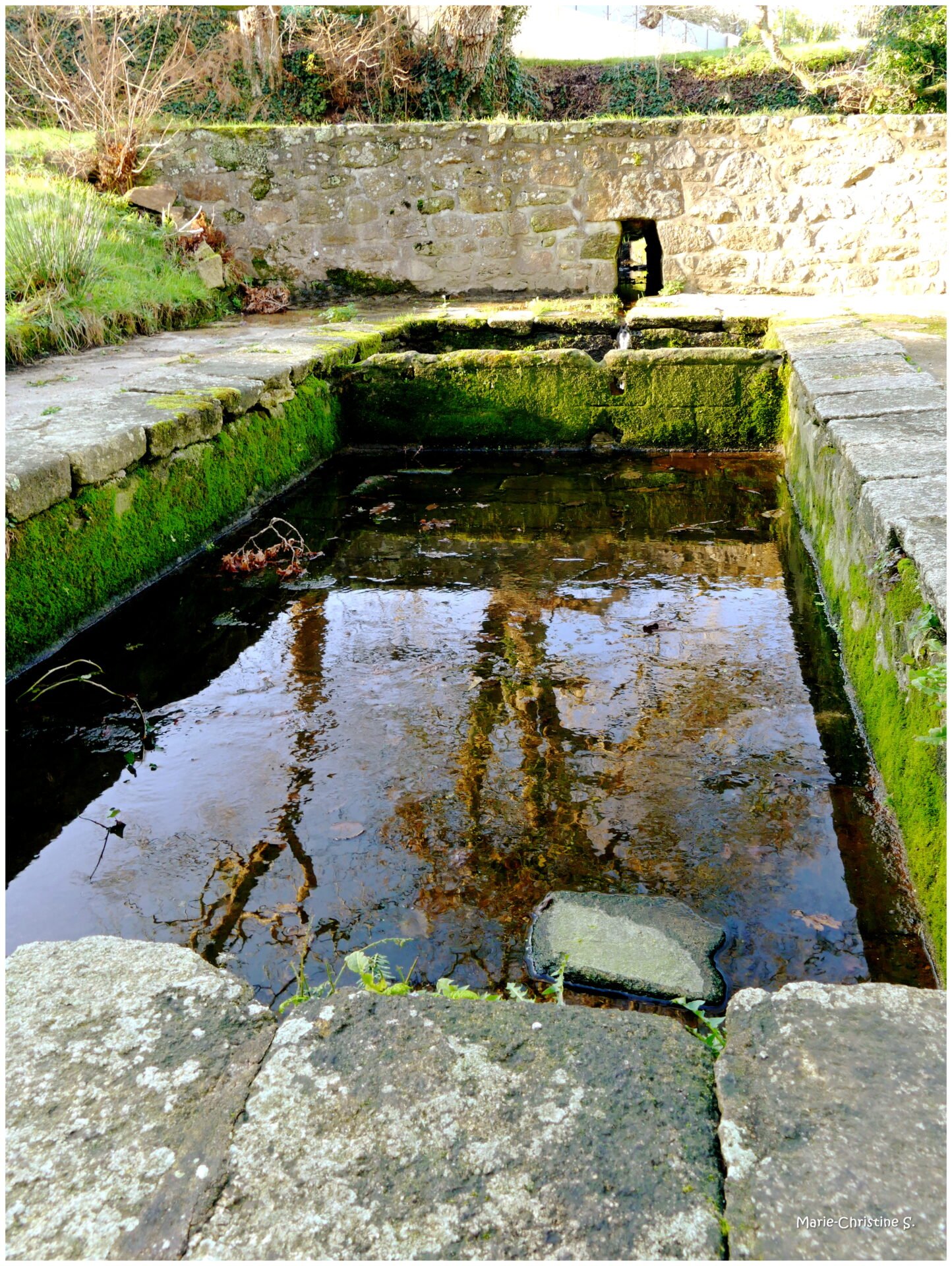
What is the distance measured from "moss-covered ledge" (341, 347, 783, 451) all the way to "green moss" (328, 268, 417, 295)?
2438 millimetres

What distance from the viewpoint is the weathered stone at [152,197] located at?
26.0 ft

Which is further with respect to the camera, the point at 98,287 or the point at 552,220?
the point at 552,220

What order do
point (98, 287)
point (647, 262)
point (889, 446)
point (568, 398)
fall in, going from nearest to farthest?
point (889, 446), point (568, 398), point (98, 287), point (647, 262)

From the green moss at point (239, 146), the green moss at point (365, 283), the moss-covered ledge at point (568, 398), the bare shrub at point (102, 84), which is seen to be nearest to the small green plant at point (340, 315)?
the green moss at point (365, 283)

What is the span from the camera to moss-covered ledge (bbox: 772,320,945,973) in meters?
2.00

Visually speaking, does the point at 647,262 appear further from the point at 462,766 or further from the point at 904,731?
the point at 904,731

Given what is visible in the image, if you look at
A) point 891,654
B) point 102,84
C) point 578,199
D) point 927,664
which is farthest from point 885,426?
point 102,84

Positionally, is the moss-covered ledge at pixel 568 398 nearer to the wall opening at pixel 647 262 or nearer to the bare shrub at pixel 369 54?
the wall opening at pixel 647 262

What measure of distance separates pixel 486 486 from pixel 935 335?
119 inches

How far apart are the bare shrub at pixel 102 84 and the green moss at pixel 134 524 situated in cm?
Answer: 411

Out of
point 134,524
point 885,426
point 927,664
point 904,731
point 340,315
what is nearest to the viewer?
point 927,664

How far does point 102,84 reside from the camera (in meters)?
8.12

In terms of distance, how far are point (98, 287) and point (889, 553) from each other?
222 inches

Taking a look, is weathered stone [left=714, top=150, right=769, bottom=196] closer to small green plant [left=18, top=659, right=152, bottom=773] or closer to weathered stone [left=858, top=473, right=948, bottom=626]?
weathered stone [left=858, top=473, right=948, bottom=626]
